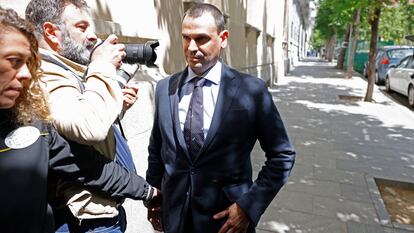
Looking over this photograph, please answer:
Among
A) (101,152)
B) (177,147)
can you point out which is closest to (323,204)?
(177,147)

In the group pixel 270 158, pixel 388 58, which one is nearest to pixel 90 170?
pixel 270 158

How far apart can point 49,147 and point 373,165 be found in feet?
15.4

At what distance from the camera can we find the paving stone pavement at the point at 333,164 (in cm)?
301

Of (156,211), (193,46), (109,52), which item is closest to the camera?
(109,52)

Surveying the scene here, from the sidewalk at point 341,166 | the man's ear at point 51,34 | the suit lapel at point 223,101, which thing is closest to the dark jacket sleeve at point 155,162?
the suit lapel at point 223,101

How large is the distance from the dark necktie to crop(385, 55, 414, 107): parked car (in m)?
9.89

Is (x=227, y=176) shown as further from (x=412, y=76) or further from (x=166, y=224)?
(x=412, y=76)

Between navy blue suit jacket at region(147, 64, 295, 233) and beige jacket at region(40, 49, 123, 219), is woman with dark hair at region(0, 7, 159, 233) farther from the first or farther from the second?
navy blue suit jacket at region(147, 64, 295, 233)

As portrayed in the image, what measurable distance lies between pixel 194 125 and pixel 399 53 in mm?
15978

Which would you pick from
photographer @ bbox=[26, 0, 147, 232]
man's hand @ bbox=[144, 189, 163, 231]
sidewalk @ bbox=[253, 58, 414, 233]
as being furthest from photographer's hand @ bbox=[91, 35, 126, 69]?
sidewalk @ bbox=[253, 58, 414, 233]

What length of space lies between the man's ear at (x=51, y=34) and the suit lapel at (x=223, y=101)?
2.67ft

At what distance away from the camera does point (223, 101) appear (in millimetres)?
1691

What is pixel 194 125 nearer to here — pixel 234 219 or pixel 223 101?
pixel 223 101

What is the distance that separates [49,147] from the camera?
1127 mm
